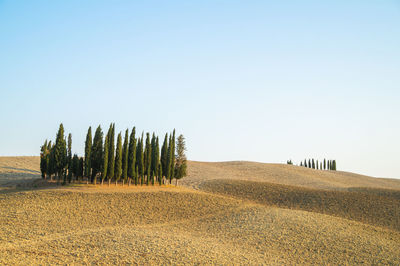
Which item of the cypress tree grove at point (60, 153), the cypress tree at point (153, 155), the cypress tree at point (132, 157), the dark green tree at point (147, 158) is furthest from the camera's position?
the cypress tree at point (153, 155)

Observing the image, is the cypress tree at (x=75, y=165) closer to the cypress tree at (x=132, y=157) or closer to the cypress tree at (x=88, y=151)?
the cypress tree at (x=88, y=151)

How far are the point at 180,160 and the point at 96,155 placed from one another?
1371 cm

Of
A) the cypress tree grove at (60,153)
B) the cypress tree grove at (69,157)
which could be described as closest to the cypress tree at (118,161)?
the cypress tree grove at (69,157)

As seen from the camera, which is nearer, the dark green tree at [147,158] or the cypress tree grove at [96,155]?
the cypress tree grove at [96,155]

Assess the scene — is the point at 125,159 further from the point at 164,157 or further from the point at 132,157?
the point at 164,157

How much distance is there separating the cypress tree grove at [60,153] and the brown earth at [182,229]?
4181mm

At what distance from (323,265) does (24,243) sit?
20.4 meters

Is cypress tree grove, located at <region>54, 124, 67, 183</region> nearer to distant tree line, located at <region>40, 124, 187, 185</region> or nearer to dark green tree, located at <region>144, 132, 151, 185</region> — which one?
distant tree line, located at <region>40, 124, 187, 185</region>

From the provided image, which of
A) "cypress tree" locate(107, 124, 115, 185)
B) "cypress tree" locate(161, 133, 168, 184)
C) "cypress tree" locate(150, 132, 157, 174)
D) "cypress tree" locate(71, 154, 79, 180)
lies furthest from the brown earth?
"cypress tree" locate(161, 133, 168, 184)

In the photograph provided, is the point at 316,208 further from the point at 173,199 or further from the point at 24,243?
the point at 24,243

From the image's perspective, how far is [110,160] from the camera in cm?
4566

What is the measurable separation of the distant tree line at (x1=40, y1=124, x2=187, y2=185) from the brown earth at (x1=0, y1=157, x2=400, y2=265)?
9.16ft

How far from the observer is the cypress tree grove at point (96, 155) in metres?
45.8

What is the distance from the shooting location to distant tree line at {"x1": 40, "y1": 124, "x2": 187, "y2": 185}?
150 ft
